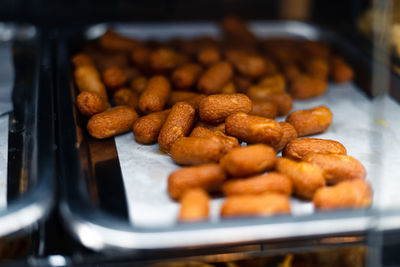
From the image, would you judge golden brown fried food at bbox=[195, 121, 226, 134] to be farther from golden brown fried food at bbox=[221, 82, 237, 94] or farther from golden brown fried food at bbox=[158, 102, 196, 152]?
golden brown fried food at bbox=[221, 82, 237, 94]

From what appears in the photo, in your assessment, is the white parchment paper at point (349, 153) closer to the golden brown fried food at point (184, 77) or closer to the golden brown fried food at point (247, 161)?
the golden brown fried food at point (247, 161)

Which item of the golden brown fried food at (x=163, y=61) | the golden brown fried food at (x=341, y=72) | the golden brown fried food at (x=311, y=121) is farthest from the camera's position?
the golden brown fried food at (x=341, y=72)

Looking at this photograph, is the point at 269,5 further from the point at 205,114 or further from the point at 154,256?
the point at 154,256

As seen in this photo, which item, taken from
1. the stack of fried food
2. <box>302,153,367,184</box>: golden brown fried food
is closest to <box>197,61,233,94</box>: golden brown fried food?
the stack of fried food

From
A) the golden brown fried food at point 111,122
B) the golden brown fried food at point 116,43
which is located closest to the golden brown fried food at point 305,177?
the golden brown fried food at point 111,122

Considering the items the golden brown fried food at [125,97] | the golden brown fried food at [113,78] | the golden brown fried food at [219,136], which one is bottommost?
the golden brown fried food at [219,136]

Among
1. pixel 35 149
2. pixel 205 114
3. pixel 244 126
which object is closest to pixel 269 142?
pixel 244 126
